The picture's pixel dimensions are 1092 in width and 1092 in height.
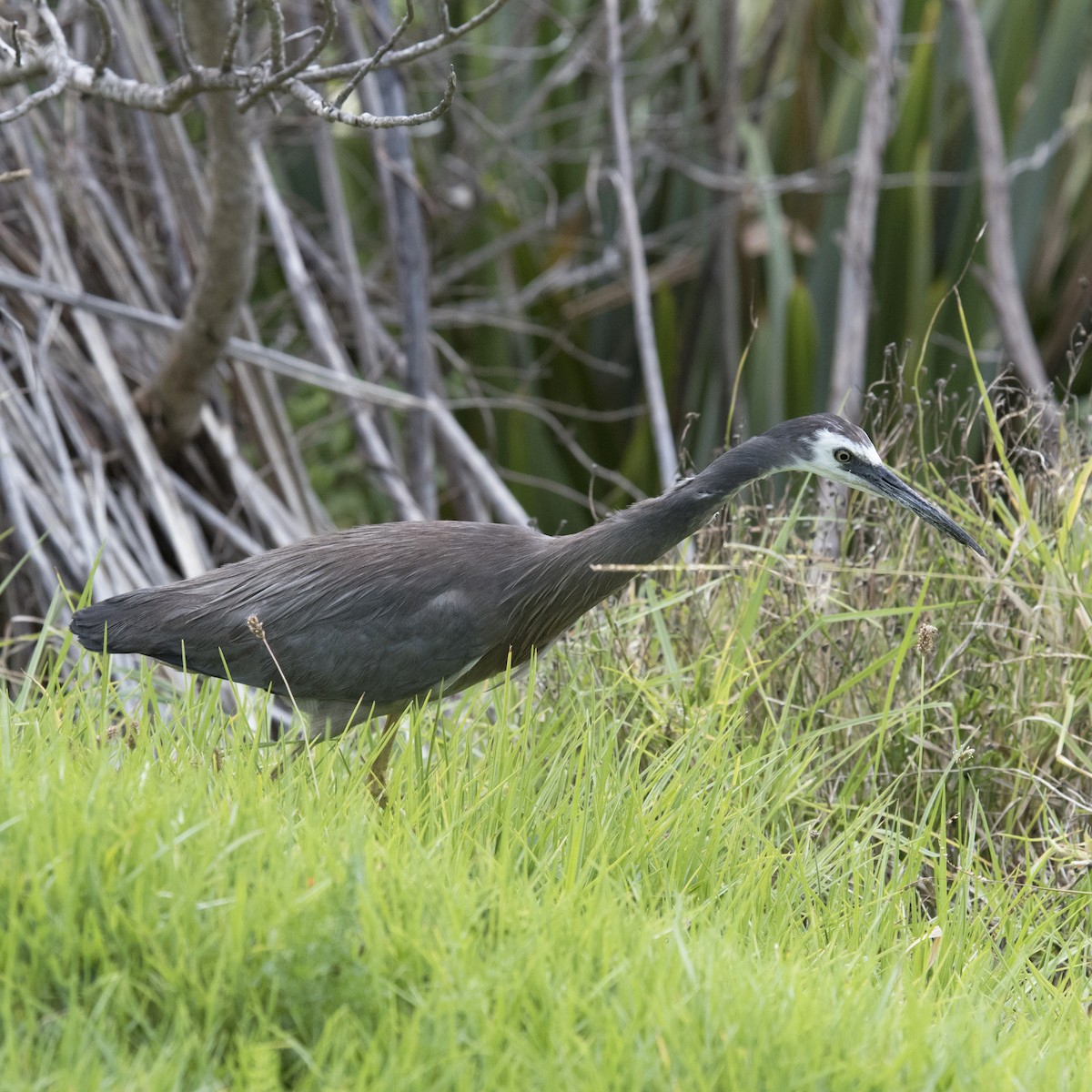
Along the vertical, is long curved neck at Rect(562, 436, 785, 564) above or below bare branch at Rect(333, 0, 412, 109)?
below

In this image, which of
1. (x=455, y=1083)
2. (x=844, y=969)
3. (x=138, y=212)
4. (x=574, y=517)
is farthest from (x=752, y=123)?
(x=455, y=1083)

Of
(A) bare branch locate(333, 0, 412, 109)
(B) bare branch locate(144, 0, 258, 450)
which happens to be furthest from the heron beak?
(B) bare branch locate(144, 0, 258, 450)

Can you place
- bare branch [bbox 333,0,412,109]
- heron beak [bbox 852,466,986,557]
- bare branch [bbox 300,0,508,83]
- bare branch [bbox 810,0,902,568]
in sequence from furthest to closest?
bare branch [bbox 810,0,902,568], heron beak [bbox 852,466,986,557], bare branch [bbox 300,0,508,83], bare branch [bbox 333,0,412,109]

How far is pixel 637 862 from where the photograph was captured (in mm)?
2676

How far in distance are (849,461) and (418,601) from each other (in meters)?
1.01

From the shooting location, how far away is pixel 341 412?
5410 mm

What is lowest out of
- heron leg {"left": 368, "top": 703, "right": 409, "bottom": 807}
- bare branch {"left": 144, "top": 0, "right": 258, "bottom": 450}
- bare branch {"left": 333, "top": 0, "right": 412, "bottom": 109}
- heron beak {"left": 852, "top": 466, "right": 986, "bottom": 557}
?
heron leg {"left": 368, "top": 703, "right": 409, "bottom": 807}

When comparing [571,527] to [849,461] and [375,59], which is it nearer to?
[849,461]

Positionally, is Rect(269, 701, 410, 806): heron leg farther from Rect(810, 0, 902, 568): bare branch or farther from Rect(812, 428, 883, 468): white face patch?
Rect(810, 0, 902, 568): bare branch

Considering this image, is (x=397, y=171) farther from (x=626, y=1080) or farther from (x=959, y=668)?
(x=626, y=1080)

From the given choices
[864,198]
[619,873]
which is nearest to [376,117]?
[619,873]

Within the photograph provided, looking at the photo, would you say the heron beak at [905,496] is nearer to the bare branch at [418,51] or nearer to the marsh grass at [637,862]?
the marsh grass at [637,862]

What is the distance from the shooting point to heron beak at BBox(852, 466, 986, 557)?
3.08 meters

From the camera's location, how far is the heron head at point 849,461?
122 inches
